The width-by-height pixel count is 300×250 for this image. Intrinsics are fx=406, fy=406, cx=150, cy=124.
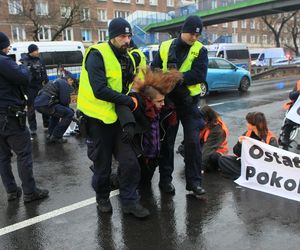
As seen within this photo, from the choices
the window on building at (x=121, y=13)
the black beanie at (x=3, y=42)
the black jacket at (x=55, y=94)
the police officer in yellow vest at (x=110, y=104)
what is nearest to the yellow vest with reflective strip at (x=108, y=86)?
the police officer in yellow vest at (x=110, y=104)

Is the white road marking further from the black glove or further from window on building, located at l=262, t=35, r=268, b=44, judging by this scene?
window on building, located at l=262, t=35, r=268, b=44

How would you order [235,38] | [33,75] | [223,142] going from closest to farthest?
[223,142] → [33,75] → [235,38]

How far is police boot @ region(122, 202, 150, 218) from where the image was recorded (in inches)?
157

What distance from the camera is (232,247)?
3432 mm

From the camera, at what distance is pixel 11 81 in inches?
170

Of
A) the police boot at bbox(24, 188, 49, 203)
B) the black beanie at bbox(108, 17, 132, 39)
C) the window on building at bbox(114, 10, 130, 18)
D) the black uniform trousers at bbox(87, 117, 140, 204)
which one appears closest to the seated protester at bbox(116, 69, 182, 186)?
the black uniform trousers at bbox(87, 117, 140, 204)

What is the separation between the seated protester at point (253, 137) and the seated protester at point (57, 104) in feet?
12.0

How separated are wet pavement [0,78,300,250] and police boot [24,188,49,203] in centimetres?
8

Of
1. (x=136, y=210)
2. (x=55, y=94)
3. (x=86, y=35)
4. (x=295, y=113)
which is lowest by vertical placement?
(x=136, y=210)

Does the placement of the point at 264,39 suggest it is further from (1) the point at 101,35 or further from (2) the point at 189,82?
(2) the point at 189,82

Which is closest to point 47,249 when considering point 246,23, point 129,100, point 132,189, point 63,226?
point 63,226

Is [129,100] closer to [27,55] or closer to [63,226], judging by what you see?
[63,226]

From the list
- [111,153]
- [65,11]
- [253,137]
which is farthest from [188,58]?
[65,11]

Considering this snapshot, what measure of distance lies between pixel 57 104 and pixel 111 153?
412 cm
